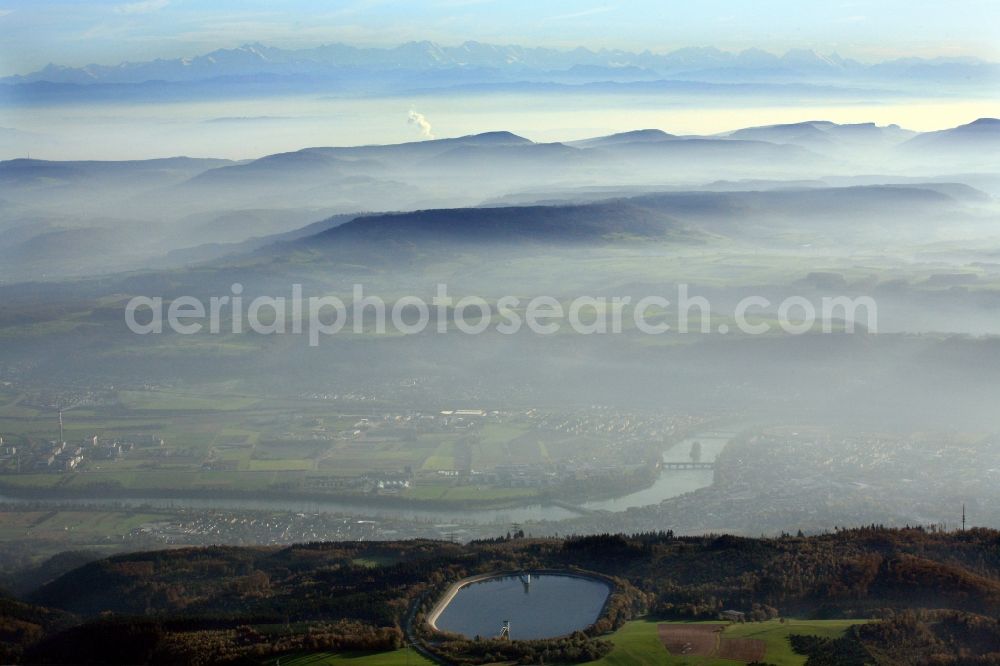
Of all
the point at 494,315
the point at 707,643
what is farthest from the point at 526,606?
the point at 494,315

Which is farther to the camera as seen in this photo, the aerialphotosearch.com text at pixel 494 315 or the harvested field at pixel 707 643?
the aerialphotosearch.com text at pixel 494 315

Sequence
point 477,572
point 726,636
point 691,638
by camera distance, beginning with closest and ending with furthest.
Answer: point 691,638 < point 726,636 < point 477,572

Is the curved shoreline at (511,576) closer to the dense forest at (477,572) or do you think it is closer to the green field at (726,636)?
the dense forest at (477,572)

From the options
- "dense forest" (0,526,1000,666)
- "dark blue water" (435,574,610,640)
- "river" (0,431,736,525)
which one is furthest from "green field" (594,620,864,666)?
"river" (0,431,736,525)

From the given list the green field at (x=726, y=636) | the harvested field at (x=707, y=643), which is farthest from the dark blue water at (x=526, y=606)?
the harvested field at (x=707, y=643)

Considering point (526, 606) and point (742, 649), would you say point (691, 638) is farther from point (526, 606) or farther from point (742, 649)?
point (526, 606)
